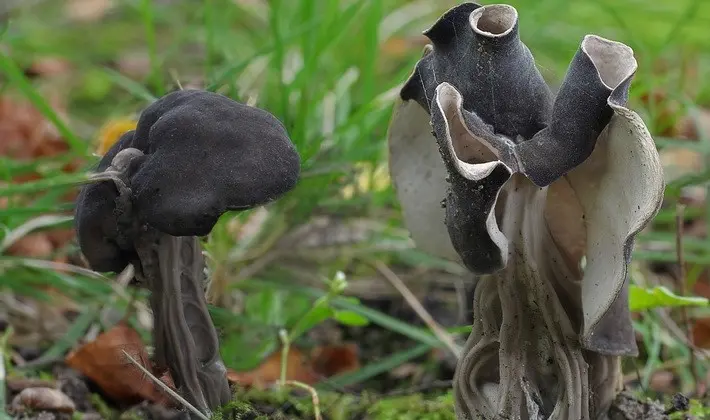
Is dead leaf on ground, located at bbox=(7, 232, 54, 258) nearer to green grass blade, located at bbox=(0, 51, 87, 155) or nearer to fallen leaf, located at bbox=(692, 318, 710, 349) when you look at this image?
green grass blade, located at bbox=(0, 51, 87, 155)

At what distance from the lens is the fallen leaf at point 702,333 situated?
2309mm

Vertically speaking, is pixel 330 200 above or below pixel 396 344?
above

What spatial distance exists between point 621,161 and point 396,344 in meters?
1.25

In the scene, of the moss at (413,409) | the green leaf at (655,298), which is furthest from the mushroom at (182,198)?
the green leaf at (655,298)

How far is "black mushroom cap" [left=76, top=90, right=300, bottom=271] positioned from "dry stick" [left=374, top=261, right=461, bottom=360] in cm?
71

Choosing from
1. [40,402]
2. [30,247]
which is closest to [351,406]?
[40,402]

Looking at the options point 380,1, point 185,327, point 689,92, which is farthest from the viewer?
point 689,92

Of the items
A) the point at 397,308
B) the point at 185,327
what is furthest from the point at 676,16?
the point at 185,327

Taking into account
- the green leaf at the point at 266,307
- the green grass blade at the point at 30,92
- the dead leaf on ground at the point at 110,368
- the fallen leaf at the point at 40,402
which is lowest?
the green leaf at the point at 266,307

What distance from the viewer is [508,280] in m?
1.43

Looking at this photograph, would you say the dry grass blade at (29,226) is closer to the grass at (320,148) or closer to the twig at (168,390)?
the grass at (320,148)

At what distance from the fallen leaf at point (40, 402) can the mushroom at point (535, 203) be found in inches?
30.6

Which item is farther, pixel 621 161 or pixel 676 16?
pixel 676 16

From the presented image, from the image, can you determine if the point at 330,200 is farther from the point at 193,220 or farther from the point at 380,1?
the point at 193,220
